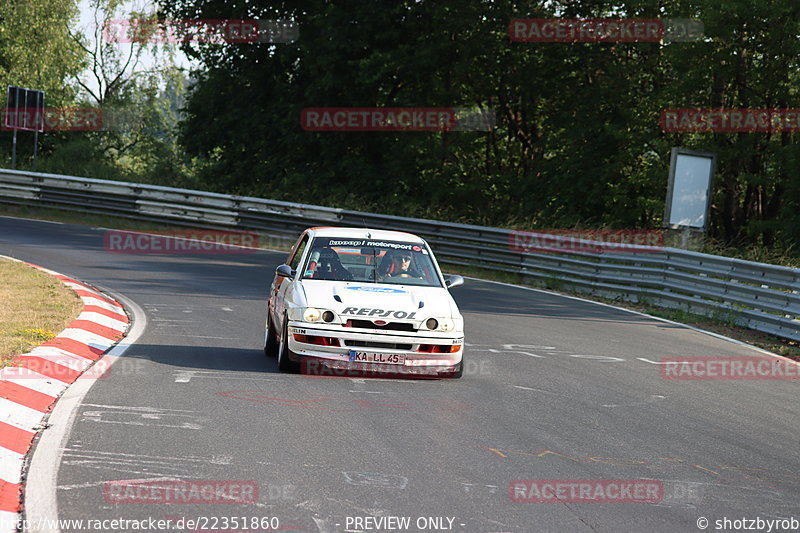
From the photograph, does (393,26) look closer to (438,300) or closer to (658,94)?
(658,94)

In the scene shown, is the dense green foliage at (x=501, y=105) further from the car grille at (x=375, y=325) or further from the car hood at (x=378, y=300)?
the car grille at (x=375, y=325)

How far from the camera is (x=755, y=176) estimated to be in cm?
2728

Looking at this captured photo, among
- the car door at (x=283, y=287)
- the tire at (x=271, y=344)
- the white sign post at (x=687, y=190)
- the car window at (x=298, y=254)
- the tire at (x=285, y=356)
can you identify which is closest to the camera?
the tire at (x=285, y=356)

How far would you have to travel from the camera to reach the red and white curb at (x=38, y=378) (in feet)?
18.1

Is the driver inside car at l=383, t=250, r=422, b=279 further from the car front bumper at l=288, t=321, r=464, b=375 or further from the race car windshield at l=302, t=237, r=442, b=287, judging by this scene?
the car front bumper at l=288, t=321, r=464, b=375

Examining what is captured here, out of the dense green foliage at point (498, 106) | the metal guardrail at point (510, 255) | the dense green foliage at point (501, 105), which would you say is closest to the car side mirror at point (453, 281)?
the metal guardrail at point (510, 255)

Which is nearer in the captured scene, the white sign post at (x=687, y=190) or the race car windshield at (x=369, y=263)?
the race car windshield at (x=369, y=263)

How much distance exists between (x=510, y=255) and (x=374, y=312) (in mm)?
12889

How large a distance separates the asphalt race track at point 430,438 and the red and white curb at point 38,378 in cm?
28

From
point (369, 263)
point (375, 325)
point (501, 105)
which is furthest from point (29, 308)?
point (501, 105)

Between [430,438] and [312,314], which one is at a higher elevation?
[312,314]

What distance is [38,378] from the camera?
8.20 metres

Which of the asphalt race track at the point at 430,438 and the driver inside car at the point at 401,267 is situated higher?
the driver inside car at the point at 401,267

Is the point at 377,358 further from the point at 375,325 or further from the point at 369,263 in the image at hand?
the point at 369,263
